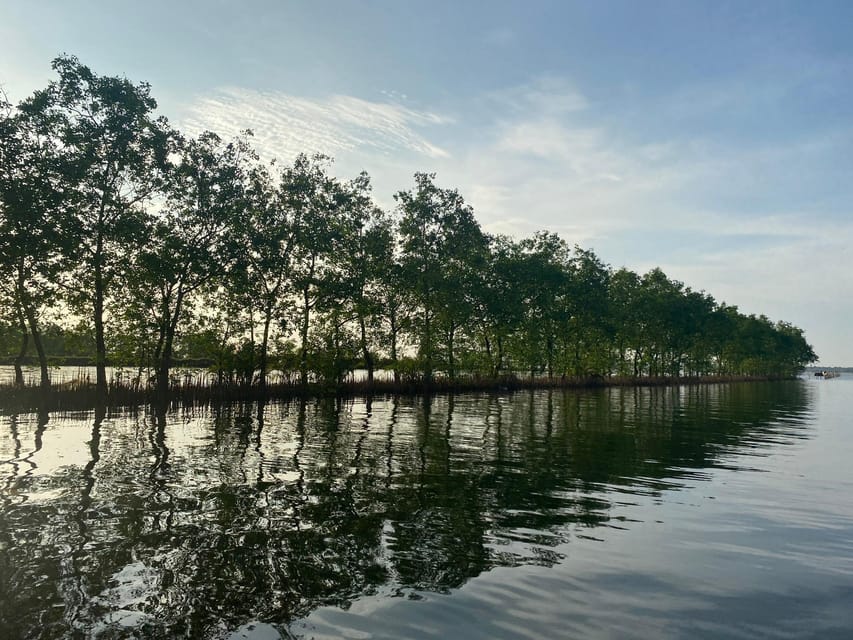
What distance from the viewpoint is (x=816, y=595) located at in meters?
7.90

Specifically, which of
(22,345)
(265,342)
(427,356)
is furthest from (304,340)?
(22,345)

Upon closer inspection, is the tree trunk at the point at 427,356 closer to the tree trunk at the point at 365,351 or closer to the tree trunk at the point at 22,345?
the tree trunk at the point at 365,351

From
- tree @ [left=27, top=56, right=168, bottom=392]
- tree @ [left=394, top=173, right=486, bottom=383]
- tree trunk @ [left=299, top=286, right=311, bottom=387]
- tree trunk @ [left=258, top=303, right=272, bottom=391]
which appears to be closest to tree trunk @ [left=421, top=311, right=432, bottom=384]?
tree @ [left=394, top=173, right=486, bottom=383]

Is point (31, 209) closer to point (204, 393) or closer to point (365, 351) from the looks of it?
point (204, 393)

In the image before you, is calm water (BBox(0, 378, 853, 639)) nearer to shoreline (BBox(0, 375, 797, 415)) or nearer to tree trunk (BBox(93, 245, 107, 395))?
shoreline (BBox(0, 375, 797, 415))

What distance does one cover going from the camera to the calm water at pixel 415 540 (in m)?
6.89

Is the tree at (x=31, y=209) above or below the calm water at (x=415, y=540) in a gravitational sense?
above

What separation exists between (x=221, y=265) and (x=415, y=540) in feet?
109

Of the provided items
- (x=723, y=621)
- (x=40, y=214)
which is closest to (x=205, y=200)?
(x=40, y=214)

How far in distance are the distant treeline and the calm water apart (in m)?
16.2

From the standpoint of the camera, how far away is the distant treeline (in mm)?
31422

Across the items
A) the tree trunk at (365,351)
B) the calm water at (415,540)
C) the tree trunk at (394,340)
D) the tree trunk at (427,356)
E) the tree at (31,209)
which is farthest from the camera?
the tree trunk at (427,356)

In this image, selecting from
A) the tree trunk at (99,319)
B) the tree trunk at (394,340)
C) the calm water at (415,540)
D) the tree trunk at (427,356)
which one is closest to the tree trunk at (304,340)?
the tree trunk at (394,340)

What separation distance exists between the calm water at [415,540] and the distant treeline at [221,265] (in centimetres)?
1619
